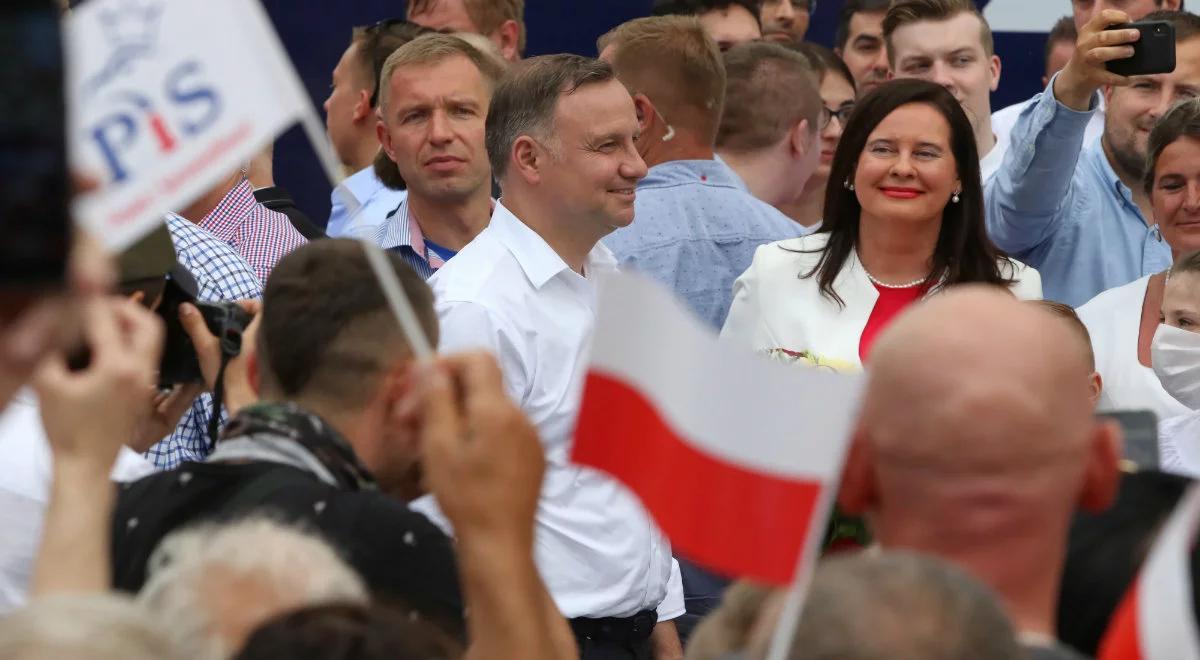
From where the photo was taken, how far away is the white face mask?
473cm

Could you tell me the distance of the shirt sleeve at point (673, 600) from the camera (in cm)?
492

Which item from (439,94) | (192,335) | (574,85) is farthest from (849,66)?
(192,335)

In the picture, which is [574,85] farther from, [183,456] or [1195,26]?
[1195,26]

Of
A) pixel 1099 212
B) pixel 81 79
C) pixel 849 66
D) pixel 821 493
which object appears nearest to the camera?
pixel 821 493

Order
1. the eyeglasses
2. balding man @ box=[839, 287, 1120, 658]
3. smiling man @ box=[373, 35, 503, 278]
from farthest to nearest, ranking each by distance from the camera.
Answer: the eyeglasses → smiling man @ box=[373, 35, 503, 278] → balding man @ box=[839, 287, 1120, 658]

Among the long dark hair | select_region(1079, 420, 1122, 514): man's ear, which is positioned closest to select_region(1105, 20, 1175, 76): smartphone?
the long dark hair

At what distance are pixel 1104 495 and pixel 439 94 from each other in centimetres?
368

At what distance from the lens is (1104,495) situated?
2270 mm

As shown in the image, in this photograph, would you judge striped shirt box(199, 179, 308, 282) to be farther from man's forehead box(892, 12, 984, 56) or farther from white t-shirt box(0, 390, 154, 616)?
man's forehead box(892, 12, 984, 56)

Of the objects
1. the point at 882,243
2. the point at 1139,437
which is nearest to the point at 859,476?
the point at 1139,437

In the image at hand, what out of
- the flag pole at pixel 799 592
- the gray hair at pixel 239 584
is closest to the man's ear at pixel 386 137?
the gray hair at pixel 239 584

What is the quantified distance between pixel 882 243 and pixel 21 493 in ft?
8.51

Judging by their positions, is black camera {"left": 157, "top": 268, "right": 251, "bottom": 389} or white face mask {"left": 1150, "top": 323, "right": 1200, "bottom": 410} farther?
white face mask {"left": 1150, "top": 323, "right": 1200, "bottom": 410}

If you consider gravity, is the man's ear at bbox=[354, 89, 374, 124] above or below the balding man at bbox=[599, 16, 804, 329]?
below
